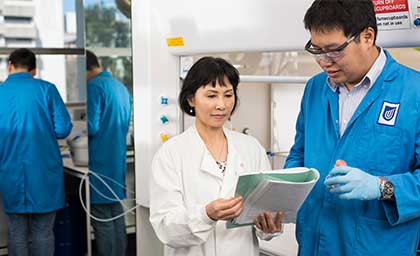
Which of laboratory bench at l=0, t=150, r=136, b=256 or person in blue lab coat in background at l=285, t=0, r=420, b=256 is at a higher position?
person in blue lab coat in background at l=285, t=0, r=420, b=256

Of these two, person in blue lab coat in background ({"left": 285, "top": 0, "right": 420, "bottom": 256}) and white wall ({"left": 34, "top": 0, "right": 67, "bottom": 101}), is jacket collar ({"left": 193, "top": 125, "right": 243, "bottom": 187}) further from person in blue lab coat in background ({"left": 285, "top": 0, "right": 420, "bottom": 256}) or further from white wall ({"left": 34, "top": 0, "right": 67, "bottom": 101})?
white wall ({"left": 34, "top": 0, "right": 67, "bottom": 101})

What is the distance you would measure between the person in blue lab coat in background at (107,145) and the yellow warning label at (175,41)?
1.97ft

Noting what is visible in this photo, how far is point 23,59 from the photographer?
2.98 m

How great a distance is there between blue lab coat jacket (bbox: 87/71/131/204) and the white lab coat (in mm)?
1502

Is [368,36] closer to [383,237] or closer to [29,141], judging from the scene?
[383,237]

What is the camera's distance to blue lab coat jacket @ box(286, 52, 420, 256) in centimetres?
128

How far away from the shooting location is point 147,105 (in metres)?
2.63

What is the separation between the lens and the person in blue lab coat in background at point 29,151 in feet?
9.64

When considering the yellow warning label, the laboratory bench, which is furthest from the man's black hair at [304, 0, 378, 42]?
the laboratory bench

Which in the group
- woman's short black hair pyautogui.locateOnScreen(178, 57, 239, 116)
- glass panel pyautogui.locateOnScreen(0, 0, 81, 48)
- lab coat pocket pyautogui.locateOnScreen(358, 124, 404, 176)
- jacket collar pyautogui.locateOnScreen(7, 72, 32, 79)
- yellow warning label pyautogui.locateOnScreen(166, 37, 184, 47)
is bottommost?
lab coat pocket pyautogui.locateOnScreen(358, 124, 404, 176)

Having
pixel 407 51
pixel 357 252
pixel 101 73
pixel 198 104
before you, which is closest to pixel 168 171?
pixel 198 104

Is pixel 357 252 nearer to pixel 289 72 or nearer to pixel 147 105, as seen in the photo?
pixel 289 72

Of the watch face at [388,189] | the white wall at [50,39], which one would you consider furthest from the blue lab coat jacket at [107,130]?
the watch face at [388,189]

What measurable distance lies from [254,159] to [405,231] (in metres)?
0.44
